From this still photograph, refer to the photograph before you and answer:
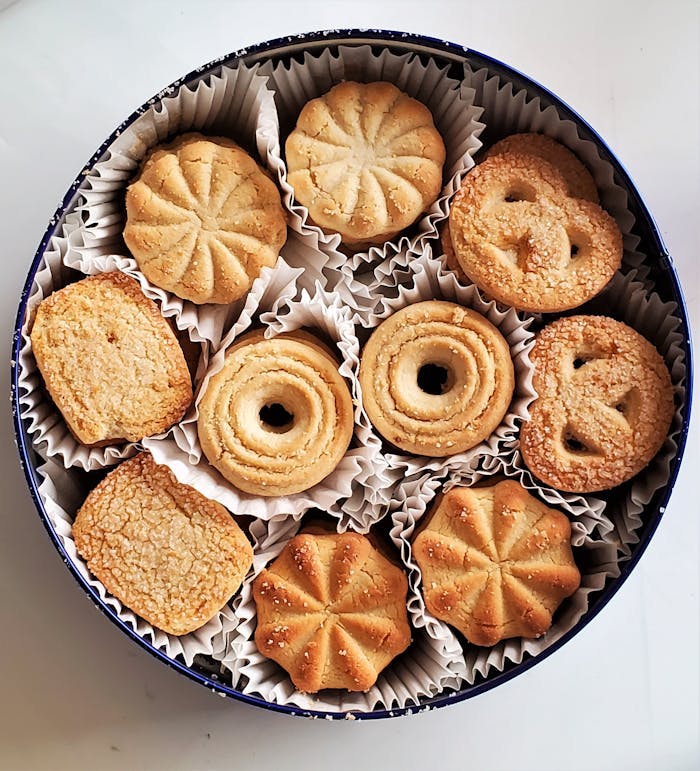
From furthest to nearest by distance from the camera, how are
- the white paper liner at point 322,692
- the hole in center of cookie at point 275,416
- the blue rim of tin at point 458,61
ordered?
the hole in center of cookie at point 275,416 < the white paper liner at point 322,692 < the blue rim of tin at point 458,61

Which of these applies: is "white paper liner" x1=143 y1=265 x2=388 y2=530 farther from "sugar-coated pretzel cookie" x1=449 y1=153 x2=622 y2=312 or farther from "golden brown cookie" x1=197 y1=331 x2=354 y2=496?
"sugar-coated pretzel cookie" x1=449 y1=153 x2=622 y2=312

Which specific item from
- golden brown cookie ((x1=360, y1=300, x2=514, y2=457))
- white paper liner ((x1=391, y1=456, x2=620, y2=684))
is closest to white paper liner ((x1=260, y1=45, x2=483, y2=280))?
golden brown cookie ((x1=360, y1=300, x2=514, y2=457))

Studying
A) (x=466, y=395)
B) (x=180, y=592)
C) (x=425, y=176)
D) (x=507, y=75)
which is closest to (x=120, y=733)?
(x=180, y=592)

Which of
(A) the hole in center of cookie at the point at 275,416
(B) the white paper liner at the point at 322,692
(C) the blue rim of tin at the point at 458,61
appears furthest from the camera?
(A) the hole in center of cookie at the point at 275,416

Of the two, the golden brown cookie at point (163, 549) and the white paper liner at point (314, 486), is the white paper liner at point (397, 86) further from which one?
the golden brown cookie at point (163, 549)

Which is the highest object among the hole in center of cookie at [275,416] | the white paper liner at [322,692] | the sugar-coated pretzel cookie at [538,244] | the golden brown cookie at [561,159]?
the golden brown cookie at [561,159]

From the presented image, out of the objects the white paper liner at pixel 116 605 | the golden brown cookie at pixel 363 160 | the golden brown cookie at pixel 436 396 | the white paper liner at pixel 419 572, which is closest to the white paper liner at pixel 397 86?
the golden brown cookie at pixel 363 160

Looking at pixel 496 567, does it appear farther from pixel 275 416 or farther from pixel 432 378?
pixel 275 416

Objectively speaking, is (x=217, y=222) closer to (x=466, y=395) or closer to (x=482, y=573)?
(x=466, y=395)
